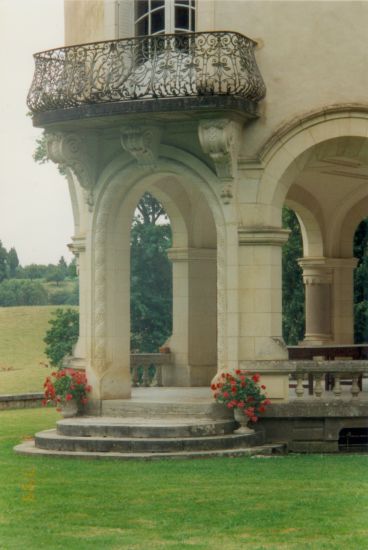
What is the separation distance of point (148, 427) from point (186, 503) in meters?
4.19

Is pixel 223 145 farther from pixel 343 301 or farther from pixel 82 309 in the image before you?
pixel 343 301

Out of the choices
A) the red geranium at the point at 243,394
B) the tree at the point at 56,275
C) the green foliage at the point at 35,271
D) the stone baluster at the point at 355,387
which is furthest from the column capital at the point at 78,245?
the green foliage at the point at 35,271

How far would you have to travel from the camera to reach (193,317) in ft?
85.7

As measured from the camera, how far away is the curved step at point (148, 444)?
→ 19.6 metres

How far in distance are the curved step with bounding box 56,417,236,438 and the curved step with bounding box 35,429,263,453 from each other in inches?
5.7

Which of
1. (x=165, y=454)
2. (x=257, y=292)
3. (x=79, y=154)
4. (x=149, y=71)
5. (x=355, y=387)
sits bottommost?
(x=165, y=454)

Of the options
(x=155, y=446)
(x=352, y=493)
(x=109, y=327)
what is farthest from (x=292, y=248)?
(x=352, y=493)

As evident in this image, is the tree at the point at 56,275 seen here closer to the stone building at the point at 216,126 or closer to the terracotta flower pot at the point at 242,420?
the stone building at the point at 216,126

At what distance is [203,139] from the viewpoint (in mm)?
20906

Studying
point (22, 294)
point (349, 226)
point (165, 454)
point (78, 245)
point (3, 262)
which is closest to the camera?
point (165, 454)

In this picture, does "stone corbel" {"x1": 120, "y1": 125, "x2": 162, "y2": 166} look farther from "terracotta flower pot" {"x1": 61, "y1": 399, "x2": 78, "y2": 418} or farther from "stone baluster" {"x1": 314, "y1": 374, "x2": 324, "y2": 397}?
"stone baluster" {"x1": 314, "y1": 374, "x2": 324, "y2": 397}

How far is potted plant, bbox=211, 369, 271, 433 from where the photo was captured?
2052 centimetres

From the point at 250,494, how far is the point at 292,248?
85.2 feet

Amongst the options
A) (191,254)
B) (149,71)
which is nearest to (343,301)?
(191,254)
